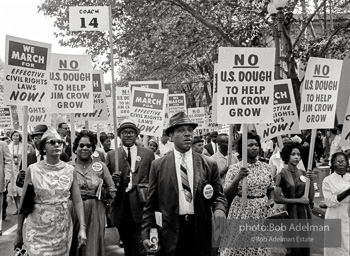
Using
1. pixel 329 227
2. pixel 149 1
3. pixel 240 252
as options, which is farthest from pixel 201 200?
pixel 149 1

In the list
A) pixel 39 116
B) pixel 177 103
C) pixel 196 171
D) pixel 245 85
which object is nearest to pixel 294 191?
pixel 245 85

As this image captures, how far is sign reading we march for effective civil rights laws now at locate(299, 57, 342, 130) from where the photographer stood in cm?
727

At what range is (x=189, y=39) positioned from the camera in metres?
18.1

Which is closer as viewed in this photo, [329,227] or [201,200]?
[201,200]

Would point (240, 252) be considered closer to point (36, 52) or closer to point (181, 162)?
point (181, 162)

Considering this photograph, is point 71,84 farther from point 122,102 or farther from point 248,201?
point 122,102

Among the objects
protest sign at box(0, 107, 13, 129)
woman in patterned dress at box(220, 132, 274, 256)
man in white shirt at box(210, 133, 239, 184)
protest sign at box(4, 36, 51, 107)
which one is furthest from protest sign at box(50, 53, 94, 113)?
protest sign at box(0, 107, 13, 129)

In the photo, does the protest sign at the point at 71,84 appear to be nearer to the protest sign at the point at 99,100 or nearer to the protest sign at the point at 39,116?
the protest sign at the point at 99,100

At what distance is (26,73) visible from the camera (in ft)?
22.9

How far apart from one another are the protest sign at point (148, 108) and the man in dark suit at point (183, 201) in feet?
18.1

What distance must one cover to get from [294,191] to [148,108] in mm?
4227

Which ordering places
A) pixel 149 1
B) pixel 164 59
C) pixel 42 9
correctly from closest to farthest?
pixel 149 1, pixel 42 9, pixel 164 59

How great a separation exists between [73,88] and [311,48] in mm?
8288

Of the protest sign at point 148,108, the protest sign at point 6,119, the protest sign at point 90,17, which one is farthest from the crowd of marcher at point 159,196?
the protest sign at point 6,119
